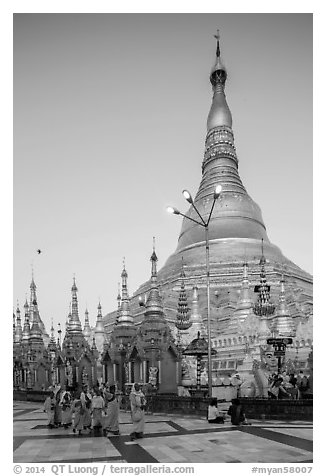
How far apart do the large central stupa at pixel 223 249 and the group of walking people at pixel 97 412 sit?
67.7ft

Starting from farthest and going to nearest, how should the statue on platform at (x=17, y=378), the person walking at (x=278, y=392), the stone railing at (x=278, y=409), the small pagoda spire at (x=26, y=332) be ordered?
the small pagoda spire at (x=26, y=332)
the statue on platform at (x=17, y=378)
the person walking at (x=278, y=392)
the stone railing at (x=278, y=409)

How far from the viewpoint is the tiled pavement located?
28.9 ft

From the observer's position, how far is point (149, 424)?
13875 millimetres

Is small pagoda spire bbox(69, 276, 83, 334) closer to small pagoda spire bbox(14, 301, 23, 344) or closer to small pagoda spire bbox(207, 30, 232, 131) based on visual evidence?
small pagoda spire bbox(14, 301, 23, 344)

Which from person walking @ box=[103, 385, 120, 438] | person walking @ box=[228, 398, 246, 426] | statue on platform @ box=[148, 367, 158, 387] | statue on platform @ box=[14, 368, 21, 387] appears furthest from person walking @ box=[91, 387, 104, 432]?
statue on platform @ box=[14, 368, 21, 387]

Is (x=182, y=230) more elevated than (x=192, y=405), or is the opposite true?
(x=182, y=230)

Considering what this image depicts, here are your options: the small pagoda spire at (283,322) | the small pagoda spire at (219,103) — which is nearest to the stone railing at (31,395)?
the small pagoda spire at (283,322)

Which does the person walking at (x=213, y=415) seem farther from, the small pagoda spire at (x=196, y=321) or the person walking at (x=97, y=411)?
the small pagoda spire at (x=196, y=321)

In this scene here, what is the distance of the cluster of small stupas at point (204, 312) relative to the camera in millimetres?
25109

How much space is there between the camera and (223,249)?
41.8 metres

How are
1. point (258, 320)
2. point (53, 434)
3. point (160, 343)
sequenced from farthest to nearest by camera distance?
point (258, 320), point (160, 343), point (53, 434)

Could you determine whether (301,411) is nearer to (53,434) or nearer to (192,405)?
(192,405)
